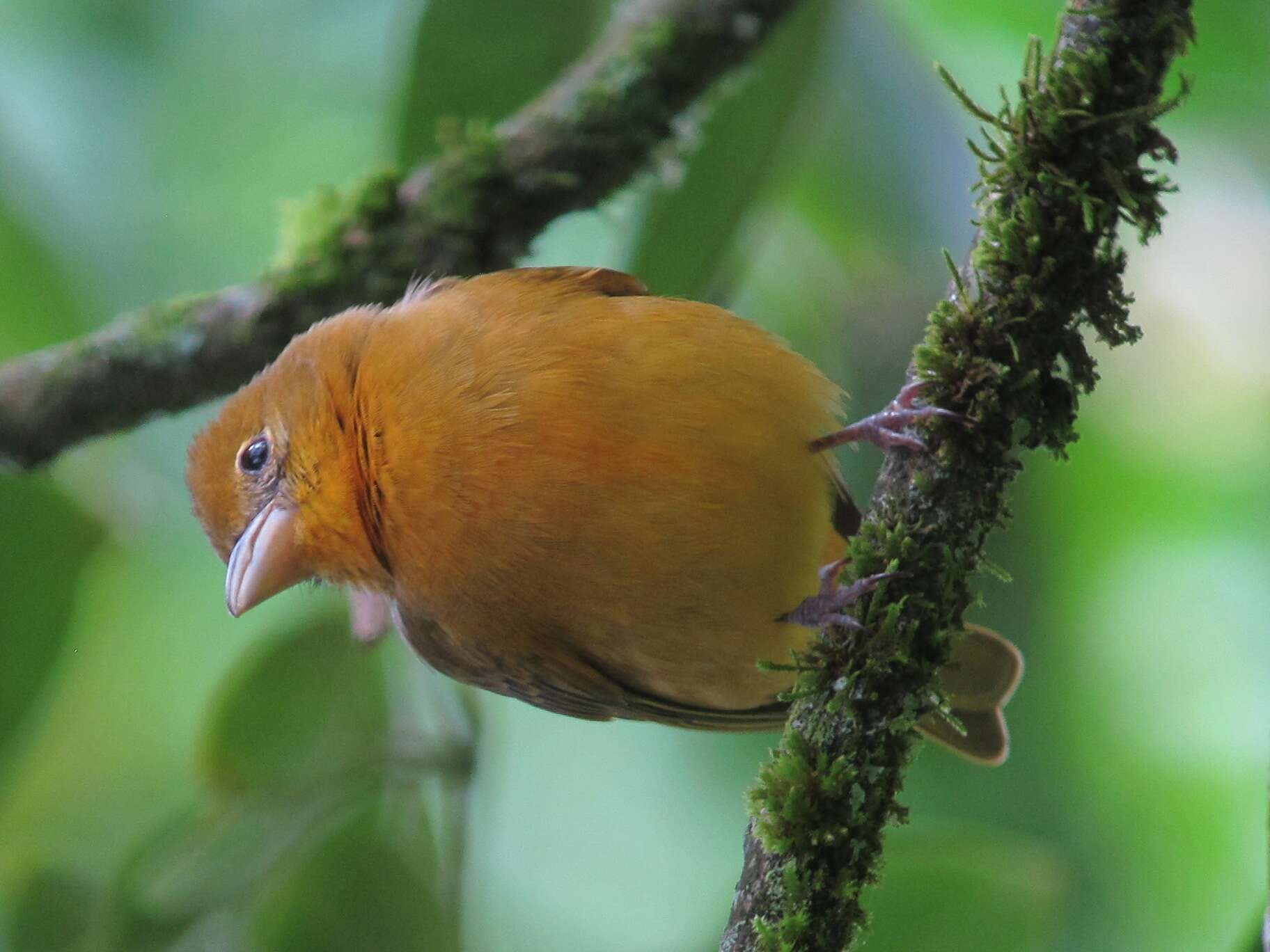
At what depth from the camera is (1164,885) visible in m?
3.38

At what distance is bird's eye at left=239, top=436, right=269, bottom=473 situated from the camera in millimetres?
2434

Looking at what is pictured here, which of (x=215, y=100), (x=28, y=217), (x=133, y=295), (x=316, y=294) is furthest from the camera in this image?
(x=215, y=100)

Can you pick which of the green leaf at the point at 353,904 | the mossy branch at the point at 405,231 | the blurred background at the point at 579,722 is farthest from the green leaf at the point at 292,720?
the mossy branch at the point at 405,231

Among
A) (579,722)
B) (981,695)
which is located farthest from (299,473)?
(579,722)

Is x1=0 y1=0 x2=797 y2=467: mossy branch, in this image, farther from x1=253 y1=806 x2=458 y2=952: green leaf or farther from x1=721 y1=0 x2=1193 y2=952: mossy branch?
x1=721 y1=0 x2=1193 y2=952: mossy branch

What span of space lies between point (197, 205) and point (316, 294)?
1796 mm

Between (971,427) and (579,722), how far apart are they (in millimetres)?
2910

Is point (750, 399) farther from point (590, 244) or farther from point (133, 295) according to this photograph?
point (133, 295)

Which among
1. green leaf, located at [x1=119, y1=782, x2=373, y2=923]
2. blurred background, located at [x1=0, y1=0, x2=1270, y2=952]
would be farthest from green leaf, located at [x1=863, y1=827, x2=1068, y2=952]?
green leaf, located at [x1=119, y1=782, x2=373, y2=923]

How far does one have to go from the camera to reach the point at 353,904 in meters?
2.59

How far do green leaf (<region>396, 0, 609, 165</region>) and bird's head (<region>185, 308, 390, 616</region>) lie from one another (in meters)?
0.90

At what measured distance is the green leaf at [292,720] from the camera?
2748 mm

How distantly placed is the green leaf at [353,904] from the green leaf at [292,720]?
17 centimetres

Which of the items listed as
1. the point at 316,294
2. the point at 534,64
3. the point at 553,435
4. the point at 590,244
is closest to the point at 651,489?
the point at 553,435
